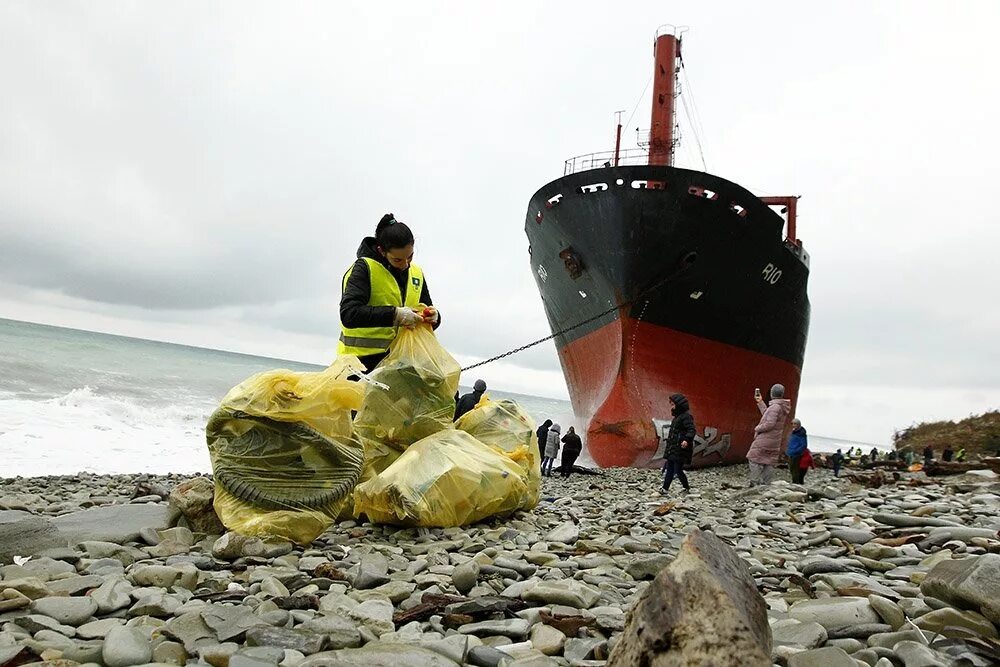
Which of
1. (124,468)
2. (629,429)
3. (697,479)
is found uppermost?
(629,429)

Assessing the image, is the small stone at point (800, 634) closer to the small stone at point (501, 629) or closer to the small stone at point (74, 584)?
the small stone at point (501, 629)

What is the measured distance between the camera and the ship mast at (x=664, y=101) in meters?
14.0

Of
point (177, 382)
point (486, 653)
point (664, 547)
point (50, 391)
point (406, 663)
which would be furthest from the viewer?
point (177, 382)

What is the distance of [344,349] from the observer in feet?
12.9

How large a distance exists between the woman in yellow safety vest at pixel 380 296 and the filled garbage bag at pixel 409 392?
0.43 ft

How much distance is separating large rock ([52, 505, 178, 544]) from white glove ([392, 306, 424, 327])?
1707mm

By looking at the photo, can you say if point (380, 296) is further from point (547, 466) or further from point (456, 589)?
point (547, 466)

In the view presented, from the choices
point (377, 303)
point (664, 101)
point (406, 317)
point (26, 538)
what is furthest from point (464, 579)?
point (664, 101)

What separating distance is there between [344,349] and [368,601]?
2.12 meters

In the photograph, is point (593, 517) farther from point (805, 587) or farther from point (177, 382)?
point (177, 382)

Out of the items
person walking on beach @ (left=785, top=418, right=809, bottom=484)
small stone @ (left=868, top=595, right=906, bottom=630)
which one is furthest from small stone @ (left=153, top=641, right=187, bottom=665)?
person walking on beach @ (left=785, top=418, right=809, bottom=484)

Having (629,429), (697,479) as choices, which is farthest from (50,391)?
(697,479)

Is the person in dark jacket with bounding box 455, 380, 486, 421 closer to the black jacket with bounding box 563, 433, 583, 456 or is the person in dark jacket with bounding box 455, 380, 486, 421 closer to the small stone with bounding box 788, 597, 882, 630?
the black jacket with bounding box 563, 433, 583, 456

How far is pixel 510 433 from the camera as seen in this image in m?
4.73
